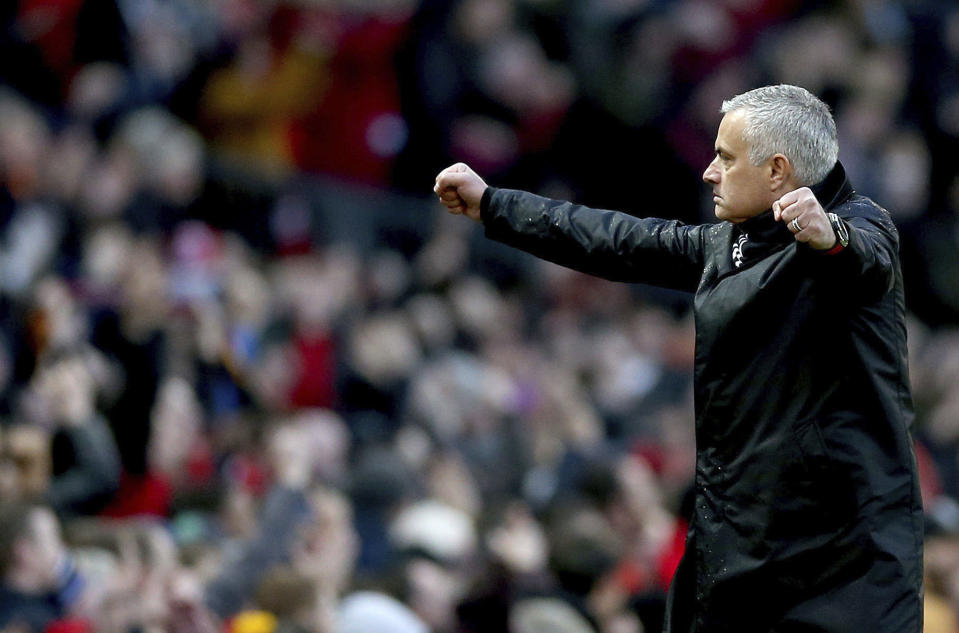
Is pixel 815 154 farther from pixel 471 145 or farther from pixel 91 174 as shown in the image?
pixel 471 145

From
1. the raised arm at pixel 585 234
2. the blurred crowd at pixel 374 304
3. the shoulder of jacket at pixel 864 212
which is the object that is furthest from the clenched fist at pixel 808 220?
the blurred crowd at pixel 374 304

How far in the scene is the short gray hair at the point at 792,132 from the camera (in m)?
3.59

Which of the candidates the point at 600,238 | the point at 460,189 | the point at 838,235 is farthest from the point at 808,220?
the point at 460,189

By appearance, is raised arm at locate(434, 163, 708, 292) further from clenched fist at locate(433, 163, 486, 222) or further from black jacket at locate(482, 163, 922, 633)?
black jacket at locate(482, 163, 922, 633)

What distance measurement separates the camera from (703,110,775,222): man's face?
143 inches

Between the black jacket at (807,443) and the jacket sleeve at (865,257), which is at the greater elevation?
the jacket sleeve at (865,257)

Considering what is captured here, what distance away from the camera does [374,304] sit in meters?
10.8

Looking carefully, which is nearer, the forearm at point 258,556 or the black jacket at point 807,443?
the black jacket at point 807,443

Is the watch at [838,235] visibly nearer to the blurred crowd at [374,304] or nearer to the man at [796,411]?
the man at [796,411]

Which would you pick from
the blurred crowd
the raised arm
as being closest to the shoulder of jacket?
the raised arm

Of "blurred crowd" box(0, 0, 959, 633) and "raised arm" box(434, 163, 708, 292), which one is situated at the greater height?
"blurred crowd" box(0, 0, 959, 633)

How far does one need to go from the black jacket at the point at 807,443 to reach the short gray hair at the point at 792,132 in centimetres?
6

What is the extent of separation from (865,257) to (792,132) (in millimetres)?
401

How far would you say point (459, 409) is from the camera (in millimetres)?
10125
